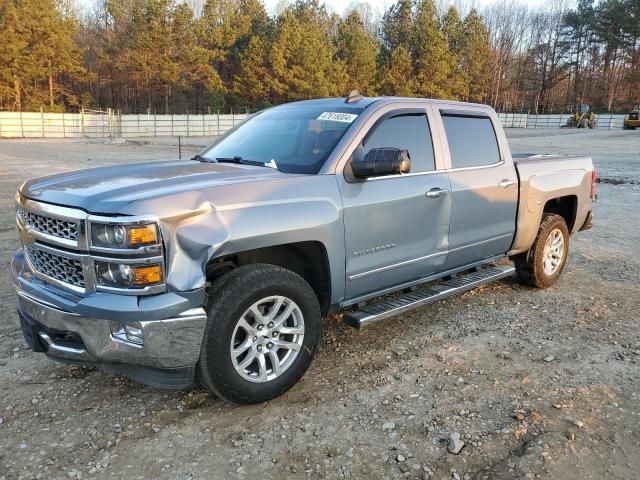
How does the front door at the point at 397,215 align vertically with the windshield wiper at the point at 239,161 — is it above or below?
below

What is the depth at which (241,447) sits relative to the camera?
2.93 m

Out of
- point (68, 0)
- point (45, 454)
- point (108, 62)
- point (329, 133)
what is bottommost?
point (45, 454)

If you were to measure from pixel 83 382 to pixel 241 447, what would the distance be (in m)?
1.33

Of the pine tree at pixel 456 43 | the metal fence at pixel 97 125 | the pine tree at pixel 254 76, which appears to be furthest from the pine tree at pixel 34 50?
the pine tree at pixel 456 43

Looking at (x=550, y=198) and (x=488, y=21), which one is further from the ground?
(x=488, y=21)

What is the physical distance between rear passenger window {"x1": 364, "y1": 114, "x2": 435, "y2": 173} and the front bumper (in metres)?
1.84

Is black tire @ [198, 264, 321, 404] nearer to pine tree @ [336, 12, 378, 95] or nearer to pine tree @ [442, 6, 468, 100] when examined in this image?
pine tree @ [336, 12, 378, 95]

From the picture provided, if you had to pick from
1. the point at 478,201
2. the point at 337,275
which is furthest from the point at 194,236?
the point at 478,201

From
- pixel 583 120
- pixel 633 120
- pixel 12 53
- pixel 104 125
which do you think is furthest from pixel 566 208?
pixel 12 53

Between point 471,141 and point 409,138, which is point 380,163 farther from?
point 471,141

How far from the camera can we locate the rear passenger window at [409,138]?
4.01m

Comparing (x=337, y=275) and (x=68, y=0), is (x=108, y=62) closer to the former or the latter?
(x=68, y=0)

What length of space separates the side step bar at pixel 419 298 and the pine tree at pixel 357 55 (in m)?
61.6

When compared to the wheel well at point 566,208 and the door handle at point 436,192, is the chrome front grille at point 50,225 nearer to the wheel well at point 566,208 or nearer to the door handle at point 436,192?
the door handle at point 436,192
